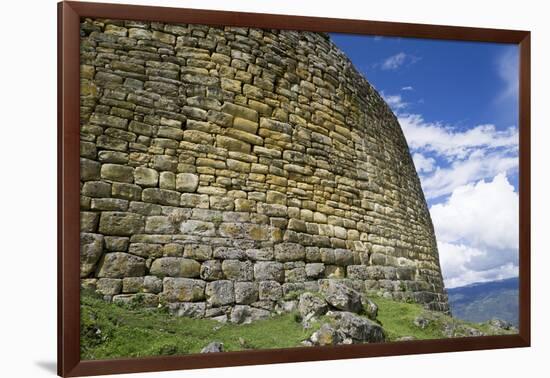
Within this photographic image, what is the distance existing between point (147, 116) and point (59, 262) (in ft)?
4.77

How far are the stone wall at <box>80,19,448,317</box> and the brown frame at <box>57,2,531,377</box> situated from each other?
12 cm

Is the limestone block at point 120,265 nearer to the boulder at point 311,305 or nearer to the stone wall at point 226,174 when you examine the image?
the stone wall at point 226,174

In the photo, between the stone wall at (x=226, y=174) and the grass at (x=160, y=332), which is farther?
the stone wall at (x=226, y=174)

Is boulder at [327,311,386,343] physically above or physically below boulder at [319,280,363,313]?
below

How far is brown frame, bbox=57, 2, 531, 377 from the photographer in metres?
5.87

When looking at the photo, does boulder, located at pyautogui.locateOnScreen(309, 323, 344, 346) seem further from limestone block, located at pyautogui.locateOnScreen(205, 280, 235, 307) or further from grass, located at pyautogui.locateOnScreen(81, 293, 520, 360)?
limestone block, located at pyautogui.locateOnScreen(205, 280, 235, 307)

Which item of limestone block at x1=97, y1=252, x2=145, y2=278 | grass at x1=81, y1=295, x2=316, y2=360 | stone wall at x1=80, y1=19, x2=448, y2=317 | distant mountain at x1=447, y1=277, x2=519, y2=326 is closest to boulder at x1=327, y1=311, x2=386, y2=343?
stone wall at x1=80, y1=19, x2=448, y2=317

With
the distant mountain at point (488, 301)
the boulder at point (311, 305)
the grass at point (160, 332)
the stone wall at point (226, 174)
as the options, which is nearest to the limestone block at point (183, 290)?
the stone wall at point (226, 174)

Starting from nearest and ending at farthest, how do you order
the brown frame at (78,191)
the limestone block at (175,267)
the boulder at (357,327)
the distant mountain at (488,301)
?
1. the brown frame at (78,191)
2. the limestone block at (175,267)
3. the boulder at (357,327)
4. the distant mountain at (488,301)

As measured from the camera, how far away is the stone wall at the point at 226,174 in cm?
612

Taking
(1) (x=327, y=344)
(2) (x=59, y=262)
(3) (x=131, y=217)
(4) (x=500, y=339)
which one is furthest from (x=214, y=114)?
(4) (x=500, y=339)

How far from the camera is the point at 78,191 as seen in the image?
5926mm

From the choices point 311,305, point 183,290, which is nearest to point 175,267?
point 183,290

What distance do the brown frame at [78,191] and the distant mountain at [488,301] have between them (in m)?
0.10
